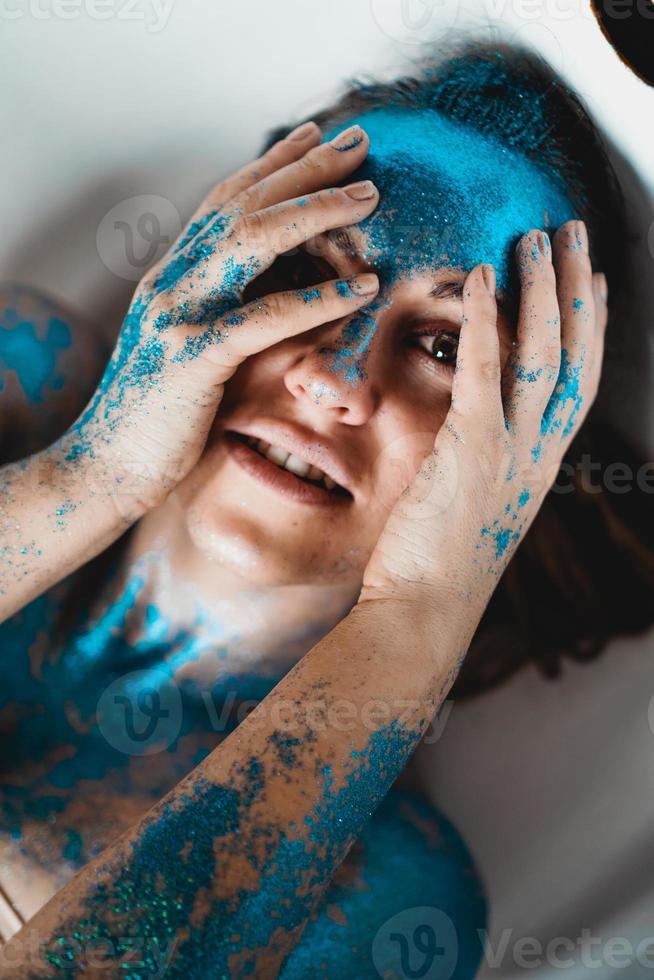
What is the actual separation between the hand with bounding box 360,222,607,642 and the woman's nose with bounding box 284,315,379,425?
3.6 inches

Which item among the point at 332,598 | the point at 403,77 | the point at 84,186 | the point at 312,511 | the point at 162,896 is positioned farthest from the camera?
the point at 84,186

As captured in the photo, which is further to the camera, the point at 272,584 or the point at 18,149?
the point at 18,149

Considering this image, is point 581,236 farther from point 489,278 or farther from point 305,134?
point 305,134

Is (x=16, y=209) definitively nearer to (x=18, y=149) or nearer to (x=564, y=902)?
(x=18, y=149)

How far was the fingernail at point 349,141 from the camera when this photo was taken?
3.06 ft

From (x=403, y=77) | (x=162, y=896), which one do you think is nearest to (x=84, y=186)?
(x=403, y=77)

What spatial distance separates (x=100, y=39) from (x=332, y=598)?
2.93 ft

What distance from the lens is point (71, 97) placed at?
1.26 m

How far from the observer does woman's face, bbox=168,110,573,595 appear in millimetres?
891

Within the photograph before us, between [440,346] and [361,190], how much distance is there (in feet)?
0.61
